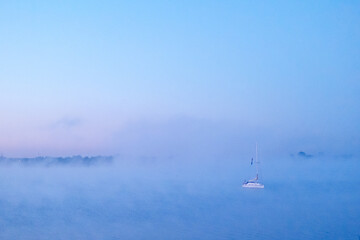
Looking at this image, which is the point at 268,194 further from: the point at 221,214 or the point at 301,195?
the point at 221,214

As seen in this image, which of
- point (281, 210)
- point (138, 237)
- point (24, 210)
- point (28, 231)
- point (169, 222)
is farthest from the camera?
point (24, 210)

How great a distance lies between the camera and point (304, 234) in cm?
2081

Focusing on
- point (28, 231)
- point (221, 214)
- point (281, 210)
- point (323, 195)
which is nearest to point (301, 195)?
point (323, 195)

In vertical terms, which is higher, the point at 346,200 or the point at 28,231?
the point at 346,200

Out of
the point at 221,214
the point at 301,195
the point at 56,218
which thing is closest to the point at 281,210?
the point at 221,214

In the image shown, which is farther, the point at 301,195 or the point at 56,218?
the point at 301,195

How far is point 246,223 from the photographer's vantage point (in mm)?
24047

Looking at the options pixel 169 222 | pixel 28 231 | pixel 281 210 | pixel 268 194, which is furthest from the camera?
pixel 268 194

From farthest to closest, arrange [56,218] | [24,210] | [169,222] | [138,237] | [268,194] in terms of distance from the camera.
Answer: [268,194] → [24,210] → [56,218] → [169,222] → [138,237]

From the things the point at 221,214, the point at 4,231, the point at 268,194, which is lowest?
the point at 4,231

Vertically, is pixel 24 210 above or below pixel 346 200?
below

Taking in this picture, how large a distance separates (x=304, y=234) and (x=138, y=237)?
8610 mm

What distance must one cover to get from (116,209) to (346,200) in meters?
20.6

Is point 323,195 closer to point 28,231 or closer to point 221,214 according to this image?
point 221,214
